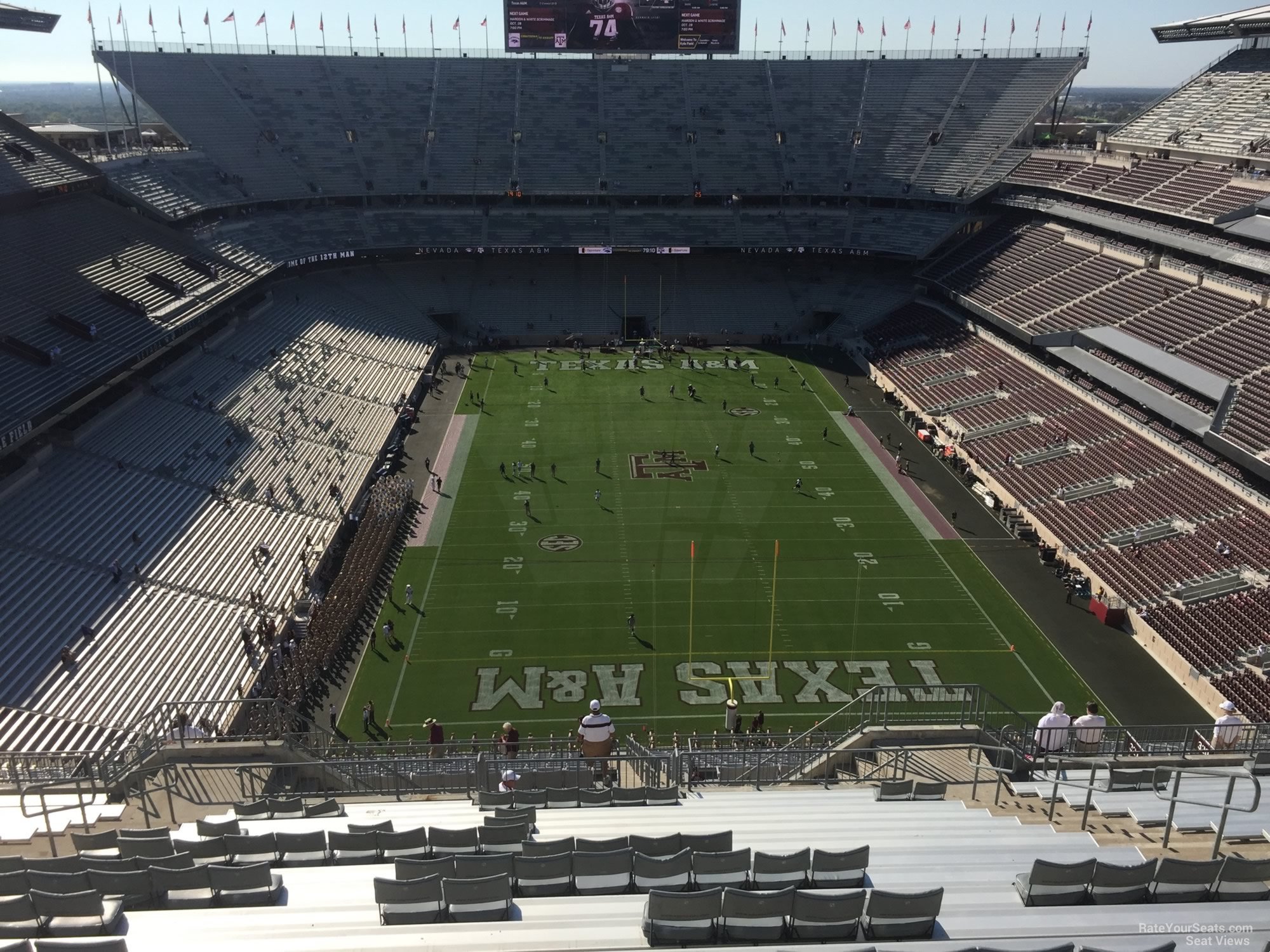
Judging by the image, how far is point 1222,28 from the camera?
4506 centimetres

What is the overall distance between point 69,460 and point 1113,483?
3011 cm

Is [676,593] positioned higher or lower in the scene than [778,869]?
lower

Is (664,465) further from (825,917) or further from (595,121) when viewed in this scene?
(595,121)

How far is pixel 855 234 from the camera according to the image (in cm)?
5441

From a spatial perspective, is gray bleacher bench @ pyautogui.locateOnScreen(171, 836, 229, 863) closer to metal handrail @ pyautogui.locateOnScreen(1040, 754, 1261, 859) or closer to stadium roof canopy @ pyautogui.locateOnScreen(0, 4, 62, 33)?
metal handrail @ pyautogui.locateOnScreen(1040, 754, 1261, 859)

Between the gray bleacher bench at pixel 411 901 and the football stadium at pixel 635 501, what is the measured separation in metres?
0.04

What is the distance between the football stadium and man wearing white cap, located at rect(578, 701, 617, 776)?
70 millimetres

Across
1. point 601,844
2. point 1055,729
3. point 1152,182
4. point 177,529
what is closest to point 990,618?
point 1055,729

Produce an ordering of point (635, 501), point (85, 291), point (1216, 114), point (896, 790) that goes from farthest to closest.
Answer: point (1216, 114)
point (85, 291)
point (635, 501)
point (896, 790)

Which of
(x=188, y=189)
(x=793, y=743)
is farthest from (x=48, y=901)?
(x=188, y=189)

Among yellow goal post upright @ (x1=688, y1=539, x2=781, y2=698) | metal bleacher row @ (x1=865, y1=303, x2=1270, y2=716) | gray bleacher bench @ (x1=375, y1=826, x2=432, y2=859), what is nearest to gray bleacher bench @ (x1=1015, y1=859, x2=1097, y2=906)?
gray bleacher bench @ (x1=375, y1=826, x2=432, y2=859)

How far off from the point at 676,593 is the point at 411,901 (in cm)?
1801

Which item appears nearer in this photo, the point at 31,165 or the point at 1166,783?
the point at 1166,783

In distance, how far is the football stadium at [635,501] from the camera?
883 centimetres
